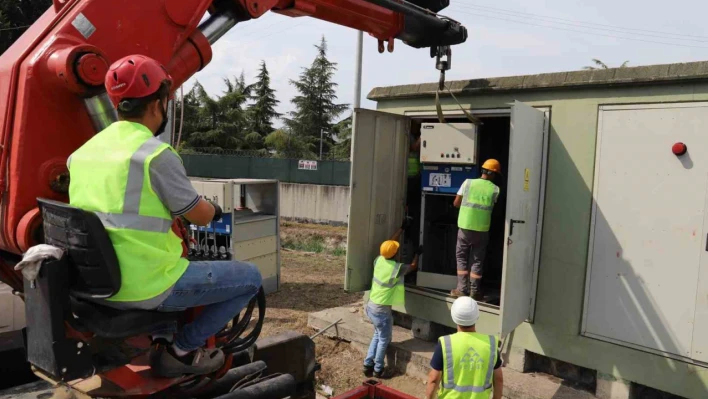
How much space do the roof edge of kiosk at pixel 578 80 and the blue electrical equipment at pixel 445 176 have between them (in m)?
0.98

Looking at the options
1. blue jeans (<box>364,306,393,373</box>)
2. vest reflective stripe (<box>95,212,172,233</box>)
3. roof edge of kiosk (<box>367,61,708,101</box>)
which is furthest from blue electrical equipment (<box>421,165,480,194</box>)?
Answer: vest reflective stripe (<box>95,212,172,233</box>)

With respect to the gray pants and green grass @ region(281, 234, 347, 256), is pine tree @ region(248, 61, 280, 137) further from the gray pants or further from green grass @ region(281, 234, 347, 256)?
the gray pants

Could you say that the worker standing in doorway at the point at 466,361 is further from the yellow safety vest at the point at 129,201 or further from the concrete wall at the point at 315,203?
the concrete wall at the point at 315,203

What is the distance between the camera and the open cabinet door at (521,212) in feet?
16.3

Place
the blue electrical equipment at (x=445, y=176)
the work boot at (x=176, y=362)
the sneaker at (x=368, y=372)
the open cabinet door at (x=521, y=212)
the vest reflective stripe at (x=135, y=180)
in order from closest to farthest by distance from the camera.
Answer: the vest reflective stripe at (x=135, y=180) < the work boot at (x=176, y=362) < the open cabinet door at (x=521, y=212) < the sneaker at (x=368, y=372) < the blue electrical equipment at (x=445, y=176)

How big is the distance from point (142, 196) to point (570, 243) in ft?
14.7

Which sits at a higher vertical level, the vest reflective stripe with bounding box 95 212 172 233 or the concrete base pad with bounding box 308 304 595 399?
the vest reflective stripe with bounding box 95 212 172 233

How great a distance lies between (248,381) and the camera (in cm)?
338

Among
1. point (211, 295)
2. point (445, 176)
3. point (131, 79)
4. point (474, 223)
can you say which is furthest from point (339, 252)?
point (131, 79)

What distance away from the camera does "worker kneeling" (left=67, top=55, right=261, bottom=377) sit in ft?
7.18

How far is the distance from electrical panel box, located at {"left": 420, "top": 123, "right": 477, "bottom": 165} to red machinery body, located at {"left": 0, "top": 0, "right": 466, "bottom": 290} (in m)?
3.76

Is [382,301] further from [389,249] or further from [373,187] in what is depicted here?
[373,187]

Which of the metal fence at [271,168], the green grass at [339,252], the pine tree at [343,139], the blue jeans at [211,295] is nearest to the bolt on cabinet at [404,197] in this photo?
the blue jeans at [211,295]

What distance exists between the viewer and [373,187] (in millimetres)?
6367
